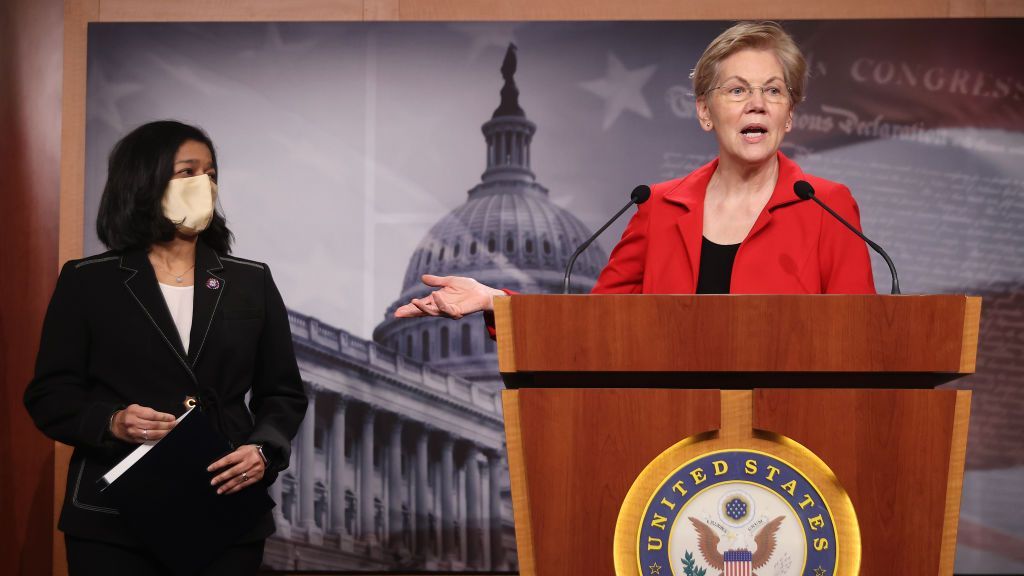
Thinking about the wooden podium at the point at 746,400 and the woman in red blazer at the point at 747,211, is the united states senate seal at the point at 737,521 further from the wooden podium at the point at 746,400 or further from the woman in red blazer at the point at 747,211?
the woman in red blazer at the point at 747,211

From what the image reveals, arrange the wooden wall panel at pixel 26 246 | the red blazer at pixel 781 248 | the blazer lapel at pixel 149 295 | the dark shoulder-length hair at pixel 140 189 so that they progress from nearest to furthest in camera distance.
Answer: the red blazer at pixel 781 248
the blazer lapel at pixel 149 295
the dark shoulder-length hair at pixel 140 189
the wooden wall panel at pixel 26 246

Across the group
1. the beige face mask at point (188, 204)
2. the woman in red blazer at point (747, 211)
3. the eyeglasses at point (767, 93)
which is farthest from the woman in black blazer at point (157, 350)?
the eyeglasses at point (767, 93)

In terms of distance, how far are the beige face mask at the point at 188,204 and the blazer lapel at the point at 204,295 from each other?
7 cm

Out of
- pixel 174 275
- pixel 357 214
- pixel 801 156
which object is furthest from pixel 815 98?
pixel 174 275

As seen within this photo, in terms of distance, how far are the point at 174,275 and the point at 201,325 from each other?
17cm

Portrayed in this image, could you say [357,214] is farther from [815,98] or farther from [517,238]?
[815,98]

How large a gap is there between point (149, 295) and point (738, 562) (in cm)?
138

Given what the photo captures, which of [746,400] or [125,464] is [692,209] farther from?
[125,464]

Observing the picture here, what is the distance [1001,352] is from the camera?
3818 millimetres

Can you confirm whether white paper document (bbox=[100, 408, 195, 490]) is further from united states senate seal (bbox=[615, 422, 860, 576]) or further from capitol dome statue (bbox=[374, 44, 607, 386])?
capitol dome statue (bbox=[374, 44, 607, 386])

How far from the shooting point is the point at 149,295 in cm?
222

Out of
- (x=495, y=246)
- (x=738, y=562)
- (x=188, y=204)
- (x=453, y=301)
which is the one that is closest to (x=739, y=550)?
(x=738, y=562)

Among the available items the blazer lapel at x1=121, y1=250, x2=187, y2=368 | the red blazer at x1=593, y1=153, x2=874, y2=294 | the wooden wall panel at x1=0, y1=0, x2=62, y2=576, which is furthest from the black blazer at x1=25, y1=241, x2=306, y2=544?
the wooden wall panel at x1=0, y1=0, x2=62, y2=576

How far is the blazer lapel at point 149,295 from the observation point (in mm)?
2184
